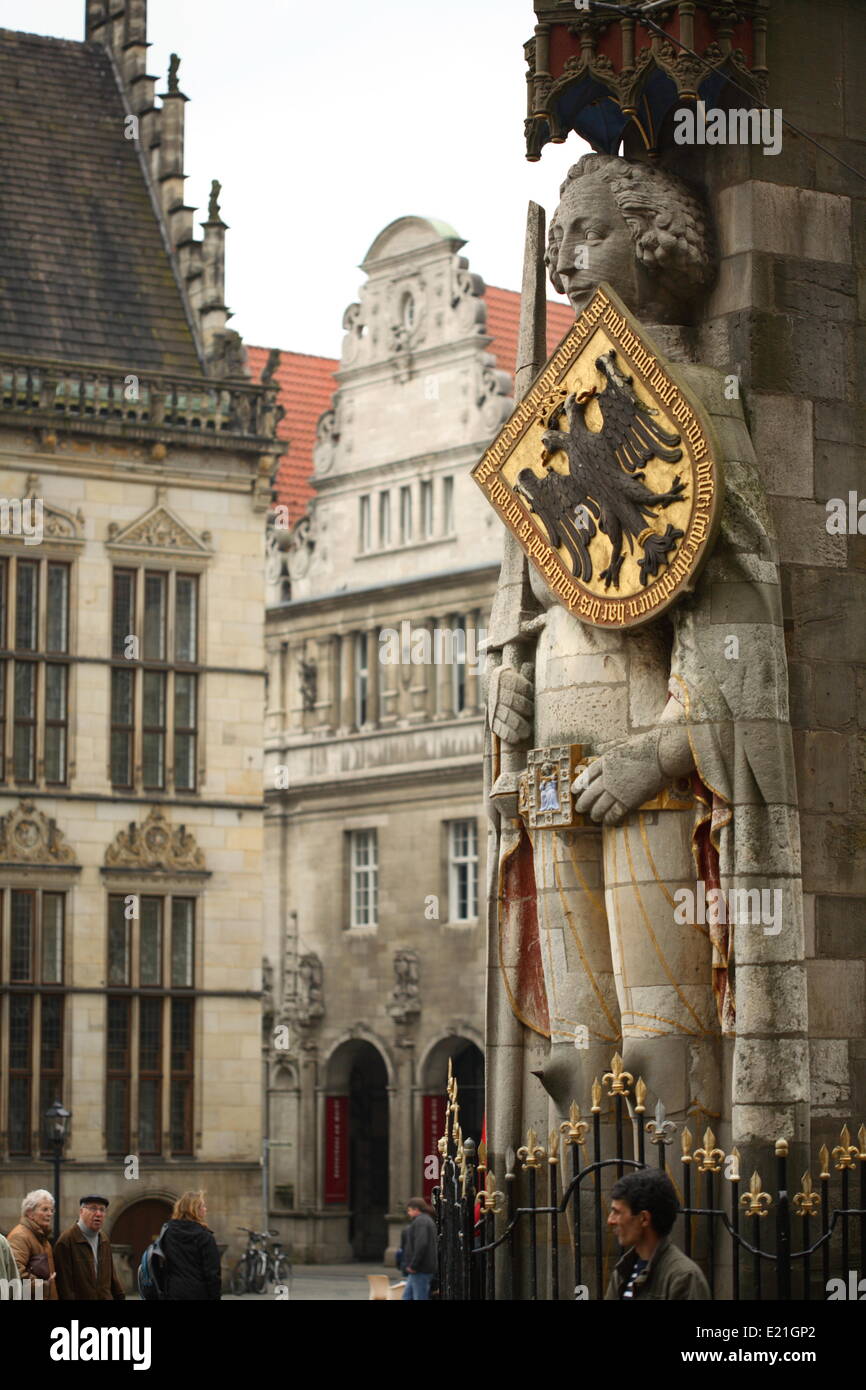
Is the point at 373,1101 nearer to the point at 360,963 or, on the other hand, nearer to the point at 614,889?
the point at 360,963

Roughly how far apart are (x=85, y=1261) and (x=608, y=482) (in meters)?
4.77

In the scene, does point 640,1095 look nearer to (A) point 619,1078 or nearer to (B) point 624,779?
(A) point 619,1078

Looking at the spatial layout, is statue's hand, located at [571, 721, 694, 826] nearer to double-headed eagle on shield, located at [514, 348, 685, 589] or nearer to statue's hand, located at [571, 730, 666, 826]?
statue's hand, located at [571, 730, 666, 826]

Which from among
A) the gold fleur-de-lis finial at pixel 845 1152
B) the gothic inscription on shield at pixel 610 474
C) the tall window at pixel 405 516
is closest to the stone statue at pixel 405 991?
the tall window at pixel 405 516

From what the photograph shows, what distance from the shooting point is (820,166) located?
11602mm

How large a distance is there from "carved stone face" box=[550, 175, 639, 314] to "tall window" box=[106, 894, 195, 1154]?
22551 millimetres

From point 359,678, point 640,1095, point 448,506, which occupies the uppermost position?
point 448,506

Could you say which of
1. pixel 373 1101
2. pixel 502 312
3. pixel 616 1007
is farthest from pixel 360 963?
pixel 616 1007

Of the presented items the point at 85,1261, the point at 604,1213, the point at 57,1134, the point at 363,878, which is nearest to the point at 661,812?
the point at 604,1213

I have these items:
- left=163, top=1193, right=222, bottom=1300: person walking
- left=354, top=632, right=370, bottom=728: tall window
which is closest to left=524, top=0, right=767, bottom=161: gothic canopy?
left=163, top=1193, right=222, bottom=1300: person walking

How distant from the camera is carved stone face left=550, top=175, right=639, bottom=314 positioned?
11.4 metres

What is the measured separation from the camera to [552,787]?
11.4 m

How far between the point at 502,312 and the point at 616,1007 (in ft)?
125
